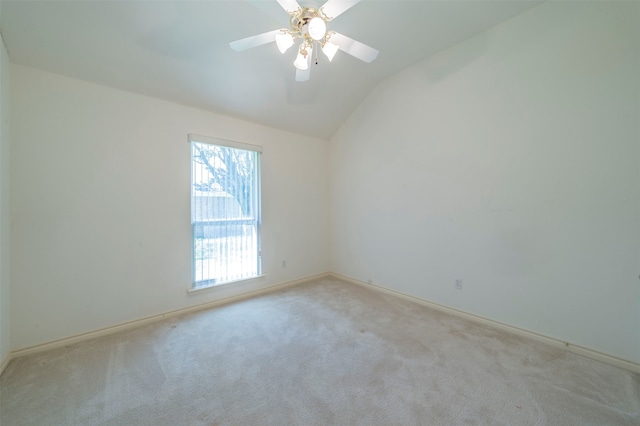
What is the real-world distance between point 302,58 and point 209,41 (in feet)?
3.63

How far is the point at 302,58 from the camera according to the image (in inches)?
73.9

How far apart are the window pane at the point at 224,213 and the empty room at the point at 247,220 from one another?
29 millimetres

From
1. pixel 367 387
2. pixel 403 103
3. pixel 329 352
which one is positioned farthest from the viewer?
pixel 403 103

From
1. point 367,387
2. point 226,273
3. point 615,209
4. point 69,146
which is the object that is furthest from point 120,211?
point 615,209

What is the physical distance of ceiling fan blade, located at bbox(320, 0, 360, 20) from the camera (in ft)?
5.03

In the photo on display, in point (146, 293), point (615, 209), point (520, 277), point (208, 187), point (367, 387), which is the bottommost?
point (367, 387)

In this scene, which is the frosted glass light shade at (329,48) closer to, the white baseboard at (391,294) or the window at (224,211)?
the window at (224,211)

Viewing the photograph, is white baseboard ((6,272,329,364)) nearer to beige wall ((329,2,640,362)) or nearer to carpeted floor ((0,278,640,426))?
carpeted floor ((0,278,640,426))

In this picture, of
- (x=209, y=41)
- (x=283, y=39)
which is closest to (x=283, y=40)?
(x=283, y=39)

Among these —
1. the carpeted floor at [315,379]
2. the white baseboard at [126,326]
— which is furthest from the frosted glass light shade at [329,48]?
the white baseboard at [126,326]

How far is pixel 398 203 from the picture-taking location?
3.37m

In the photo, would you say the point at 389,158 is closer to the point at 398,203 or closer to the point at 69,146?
the point at 398,203

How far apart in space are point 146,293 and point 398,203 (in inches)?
127

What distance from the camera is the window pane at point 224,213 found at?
3.04m
